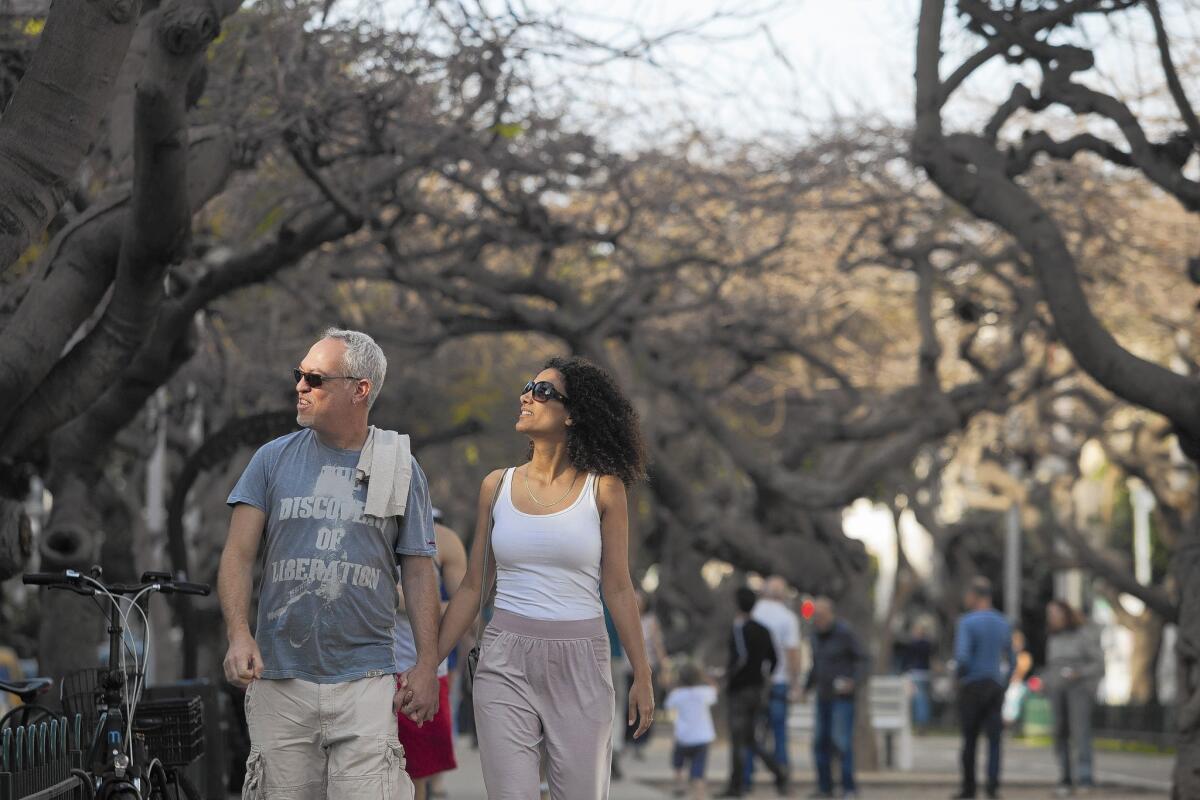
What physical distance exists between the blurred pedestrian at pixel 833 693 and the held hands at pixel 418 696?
12.7 meters

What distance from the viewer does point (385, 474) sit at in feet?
20.1

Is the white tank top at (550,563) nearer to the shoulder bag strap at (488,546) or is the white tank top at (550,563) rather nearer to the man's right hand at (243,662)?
the shoulder bag strap at (488,546)

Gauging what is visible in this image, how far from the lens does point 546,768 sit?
658cm

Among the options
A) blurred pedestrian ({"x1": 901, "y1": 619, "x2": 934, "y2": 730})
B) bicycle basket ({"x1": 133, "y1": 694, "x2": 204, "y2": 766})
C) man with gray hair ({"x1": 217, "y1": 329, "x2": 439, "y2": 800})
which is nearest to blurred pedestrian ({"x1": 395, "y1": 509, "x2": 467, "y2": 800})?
bicycle basket ({"x1": 133, "y1": 694, "x2": 204, "y2": 766})

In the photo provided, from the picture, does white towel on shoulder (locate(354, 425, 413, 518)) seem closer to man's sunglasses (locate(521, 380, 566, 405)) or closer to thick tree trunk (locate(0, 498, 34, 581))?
man's sunglasses (locate(521, 380, 566, 405))

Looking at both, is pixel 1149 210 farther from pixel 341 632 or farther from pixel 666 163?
pixel 341 632

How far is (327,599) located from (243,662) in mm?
363

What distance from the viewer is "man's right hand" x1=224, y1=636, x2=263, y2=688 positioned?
5719 mm

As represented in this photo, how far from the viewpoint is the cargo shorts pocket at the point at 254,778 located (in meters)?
5.95

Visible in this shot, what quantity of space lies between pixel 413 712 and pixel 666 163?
1385 cm

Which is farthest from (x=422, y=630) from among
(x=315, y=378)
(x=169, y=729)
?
(x=169, y=729)

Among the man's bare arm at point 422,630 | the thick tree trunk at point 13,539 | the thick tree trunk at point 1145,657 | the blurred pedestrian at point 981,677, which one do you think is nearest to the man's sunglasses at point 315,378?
the man's bare arm at point 422,630

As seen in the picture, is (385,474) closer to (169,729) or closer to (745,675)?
(169,729)

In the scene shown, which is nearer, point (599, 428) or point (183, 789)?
point (599, 428)
